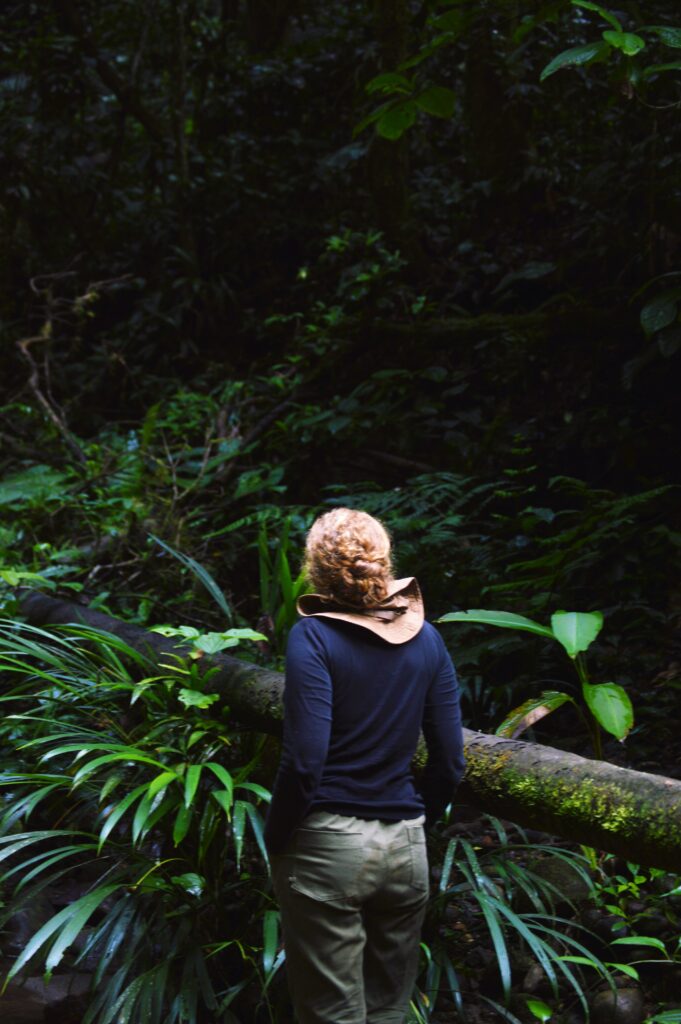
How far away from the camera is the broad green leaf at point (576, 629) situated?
2.97 meters

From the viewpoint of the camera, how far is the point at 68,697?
365cm

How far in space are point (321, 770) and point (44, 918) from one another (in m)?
1.82

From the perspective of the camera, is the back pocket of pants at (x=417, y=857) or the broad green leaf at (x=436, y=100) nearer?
the back pocket of pants at (x=417, y=857)

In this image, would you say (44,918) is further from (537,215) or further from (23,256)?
(23,256)

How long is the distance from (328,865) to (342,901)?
0.30 ft

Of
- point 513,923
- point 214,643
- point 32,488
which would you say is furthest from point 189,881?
point 32,488

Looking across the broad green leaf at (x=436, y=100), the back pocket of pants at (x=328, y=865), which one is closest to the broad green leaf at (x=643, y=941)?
the back pocket of pants at (x=328, y=865)

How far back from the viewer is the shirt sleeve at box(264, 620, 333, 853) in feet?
6.77

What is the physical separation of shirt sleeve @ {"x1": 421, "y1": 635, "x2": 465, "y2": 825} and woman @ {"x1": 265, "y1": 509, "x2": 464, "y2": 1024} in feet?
0.12

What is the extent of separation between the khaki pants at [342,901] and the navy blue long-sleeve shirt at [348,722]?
0.15 feet

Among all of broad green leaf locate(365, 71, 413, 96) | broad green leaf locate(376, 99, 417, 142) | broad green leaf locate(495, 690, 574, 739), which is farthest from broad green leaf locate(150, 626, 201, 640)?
broad green leaf locate(365, 71, 413, 96)

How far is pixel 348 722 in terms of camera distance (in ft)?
7.10

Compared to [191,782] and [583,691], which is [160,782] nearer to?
[191,782]

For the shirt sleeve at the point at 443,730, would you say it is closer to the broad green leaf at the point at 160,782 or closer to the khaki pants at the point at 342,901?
the khaki pants at the point at 342,901
